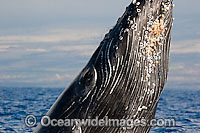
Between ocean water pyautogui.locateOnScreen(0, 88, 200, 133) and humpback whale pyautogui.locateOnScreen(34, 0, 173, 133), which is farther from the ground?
humpback whale pyautogui.locateOnScreen(34, 0, 173, 133)

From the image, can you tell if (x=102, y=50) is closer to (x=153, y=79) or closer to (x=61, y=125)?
(x=153, y=79)

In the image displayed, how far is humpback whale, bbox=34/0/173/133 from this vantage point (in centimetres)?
563

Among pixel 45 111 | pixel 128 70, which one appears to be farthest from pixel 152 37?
pixel 45 111

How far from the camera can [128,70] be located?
18.4ft

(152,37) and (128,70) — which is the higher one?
(152,37)

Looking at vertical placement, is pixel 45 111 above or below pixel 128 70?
below

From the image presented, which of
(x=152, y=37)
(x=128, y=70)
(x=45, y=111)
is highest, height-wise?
(x=152, y=37)

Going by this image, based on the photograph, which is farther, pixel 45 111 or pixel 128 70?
pixel 45 111

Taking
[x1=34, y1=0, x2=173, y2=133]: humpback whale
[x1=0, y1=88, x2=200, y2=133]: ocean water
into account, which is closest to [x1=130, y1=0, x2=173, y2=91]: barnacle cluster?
[x1=34, y1=0, x2=173, y2=133]: humpback whale

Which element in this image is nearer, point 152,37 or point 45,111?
point 152,37

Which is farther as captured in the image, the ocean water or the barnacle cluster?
the ocean water

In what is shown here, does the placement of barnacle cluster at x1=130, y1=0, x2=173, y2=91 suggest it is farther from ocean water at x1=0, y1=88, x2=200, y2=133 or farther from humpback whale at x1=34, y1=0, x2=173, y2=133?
ocean water at x1=0, y1=88, x2=200, y2=133

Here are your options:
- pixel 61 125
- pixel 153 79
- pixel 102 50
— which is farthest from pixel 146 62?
pixel 61 125

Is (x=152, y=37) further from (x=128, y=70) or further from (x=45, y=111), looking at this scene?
(x=45, y=111)
